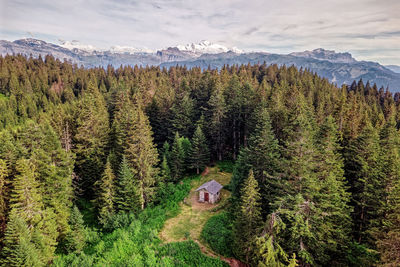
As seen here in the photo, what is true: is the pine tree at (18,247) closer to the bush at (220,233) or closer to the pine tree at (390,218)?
the bush at (220,233)

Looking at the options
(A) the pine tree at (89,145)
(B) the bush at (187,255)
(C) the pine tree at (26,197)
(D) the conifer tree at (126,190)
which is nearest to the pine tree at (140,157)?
(D) the conifer tree at (126,190)

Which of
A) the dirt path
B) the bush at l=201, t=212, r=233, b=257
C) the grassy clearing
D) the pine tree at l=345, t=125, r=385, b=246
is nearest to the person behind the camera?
the pine tree at l=345, t=125, r=385, b=246

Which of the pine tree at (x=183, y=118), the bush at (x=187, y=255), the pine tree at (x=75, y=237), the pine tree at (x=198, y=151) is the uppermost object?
the pine tree at (x=183, y=118)

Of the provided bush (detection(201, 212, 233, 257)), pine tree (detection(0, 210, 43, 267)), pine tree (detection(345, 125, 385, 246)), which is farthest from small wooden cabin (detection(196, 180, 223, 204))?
pine tree (detection(0, 210, 43, 267))

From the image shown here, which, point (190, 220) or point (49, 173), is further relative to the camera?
point (190, 220)

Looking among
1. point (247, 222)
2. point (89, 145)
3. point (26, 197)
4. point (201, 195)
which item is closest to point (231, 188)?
point (201, 195)

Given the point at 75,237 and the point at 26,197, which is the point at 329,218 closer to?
the point at 75,237

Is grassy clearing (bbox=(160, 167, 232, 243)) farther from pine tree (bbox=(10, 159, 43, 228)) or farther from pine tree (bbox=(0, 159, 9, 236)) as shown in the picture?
pine tree (bbox=(0, 159, 9, 236))
